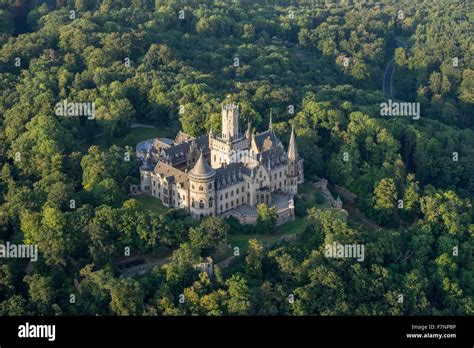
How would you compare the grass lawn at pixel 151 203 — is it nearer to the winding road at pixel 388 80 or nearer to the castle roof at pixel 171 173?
the castle roof at pixel 171 173

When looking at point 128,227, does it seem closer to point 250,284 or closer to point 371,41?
point 250,284

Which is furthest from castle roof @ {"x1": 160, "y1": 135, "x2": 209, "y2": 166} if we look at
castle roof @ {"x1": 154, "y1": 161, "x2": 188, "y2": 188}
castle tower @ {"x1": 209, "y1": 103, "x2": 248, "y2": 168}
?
castle roof @ {"x1": 154, "y1": 161, "x2": 188, "y2": 188}

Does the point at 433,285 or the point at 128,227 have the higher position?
the point at 128,227

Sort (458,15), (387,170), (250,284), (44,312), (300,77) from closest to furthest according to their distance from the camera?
(44,312) → (250,284) → (387,170) → (300,77) → (458,15)

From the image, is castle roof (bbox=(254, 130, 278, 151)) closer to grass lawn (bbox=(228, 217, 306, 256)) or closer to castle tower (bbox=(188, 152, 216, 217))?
grass lawn (bbox=(228, 217, 306, 256))

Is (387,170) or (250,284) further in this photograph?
(387,170)

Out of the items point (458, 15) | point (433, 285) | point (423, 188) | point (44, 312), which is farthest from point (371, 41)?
point (44, 312)

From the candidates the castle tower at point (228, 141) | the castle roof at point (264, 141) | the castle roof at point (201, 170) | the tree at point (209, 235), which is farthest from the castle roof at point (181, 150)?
the tree at point (209, 235)

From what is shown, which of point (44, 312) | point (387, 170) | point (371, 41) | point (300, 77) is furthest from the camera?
point (371, 41)
